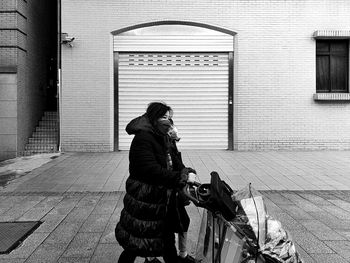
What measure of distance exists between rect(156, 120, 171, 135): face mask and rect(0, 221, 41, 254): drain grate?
8.57ft

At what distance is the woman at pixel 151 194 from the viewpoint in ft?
11.2

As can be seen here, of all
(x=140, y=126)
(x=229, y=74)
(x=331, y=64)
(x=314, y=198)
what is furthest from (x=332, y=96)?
(x=140, y=126)

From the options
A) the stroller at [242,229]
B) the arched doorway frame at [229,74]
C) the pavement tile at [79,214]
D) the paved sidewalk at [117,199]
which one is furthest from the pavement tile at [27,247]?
the arched doorway frame at [229,74]

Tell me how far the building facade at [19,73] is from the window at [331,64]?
1008 centimetres

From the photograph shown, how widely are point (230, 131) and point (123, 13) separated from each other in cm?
552

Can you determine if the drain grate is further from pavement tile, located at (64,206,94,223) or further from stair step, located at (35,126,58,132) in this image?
stair step, located at (35,126,58,132)

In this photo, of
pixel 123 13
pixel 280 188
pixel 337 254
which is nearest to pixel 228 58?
pixel 123 13

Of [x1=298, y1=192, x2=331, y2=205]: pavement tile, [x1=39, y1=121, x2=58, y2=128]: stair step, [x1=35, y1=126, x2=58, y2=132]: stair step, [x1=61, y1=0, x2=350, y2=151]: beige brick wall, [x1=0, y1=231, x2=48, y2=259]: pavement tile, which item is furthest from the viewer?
[x1=39, y1=121, x2=58, y2=128]: stair step

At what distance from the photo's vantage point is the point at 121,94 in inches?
541

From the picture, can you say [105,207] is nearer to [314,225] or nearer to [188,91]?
[314,225]

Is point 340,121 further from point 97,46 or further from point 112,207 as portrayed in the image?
point 112,207

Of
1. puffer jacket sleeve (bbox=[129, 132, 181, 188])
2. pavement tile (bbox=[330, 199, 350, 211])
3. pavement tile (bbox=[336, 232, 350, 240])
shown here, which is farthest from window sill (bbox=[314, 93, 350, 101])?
puffer jacket sleeve (bbox=[129, 132, 181, 188])

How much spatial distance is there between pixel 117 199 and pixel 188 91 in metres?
7.39

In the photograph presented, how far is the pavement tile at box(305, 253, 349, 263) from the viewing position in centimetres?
438
